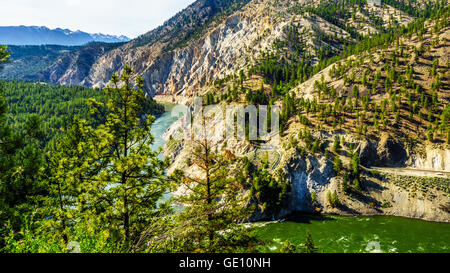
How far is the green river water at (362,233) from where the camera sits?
37.9m

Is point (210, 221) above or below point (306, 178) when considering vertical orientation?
above

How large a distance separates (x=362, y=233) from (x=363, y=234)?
316 mm

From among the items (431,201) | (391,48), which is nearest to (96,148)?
(431,201)

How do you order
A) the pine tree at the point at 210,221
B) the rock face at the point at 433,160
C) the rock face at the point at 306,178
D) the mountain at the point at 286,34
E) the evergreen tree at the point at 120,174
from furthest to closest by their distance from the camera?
the mountain at the point at 286,34, the rock face at the point at 433,160, the rock face at the point at 306,178, the pine tree at the point at 210,221, the evergreen tree at the point at 120,174

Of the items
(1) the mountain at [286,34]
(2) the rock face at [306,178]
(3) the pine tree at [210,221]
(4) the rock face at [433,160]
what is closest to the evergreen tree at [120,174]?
(3) the pine tree at [210,221]

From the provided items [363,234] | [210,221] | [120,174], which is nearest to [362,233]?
[363,234]

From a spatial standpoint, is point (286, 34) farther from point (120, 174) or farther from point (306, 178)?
point (120, 174)

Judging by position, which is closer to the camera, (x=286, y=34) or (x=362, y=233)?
(x=362, y=233)

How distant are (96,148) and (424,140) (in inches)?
2763

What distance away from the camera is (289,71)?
10844 centimetres

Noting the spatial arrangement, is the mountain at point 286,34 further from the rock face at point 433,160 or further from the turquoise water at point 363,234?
the turquoise water at point 363,234

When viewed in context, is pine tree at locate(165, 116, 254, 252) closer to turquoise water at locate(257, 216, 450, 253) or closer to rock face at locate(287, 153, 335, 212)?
turquoise water at locate(257, 216, 450, 253)

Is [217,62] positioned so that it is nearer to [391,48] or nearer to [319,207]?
[391,48]

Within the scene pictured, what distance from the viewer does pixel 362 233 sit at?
41.5 metres
